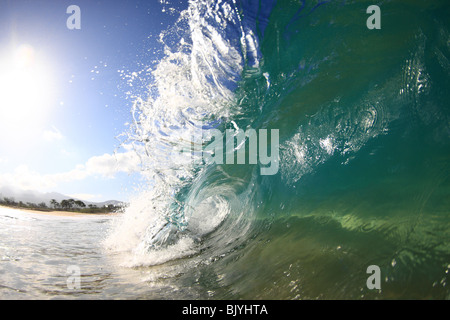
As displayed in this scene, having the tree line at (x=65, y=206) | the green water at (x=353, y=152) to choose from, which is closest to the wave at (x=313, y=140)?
the green water at (x=353, y=152)

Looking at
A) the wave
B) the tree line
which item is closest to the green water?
the wave

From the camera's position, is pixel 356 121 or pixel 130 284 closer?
pixel 130 284

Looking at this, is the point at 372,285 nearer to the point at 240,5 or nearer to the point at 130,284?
the point at 130,284

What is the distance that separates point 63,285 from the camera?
90.8 inches

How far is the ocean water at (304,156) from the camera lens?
1.98 meters

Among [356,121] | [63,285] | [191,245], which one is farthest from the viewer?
[191,245]

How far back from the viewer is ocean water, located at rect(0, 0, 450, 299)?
6.50 feet

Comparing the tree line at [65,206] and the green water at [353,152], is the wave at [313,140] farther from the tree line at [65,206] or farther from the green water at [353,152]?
the tree line at [65,206]
